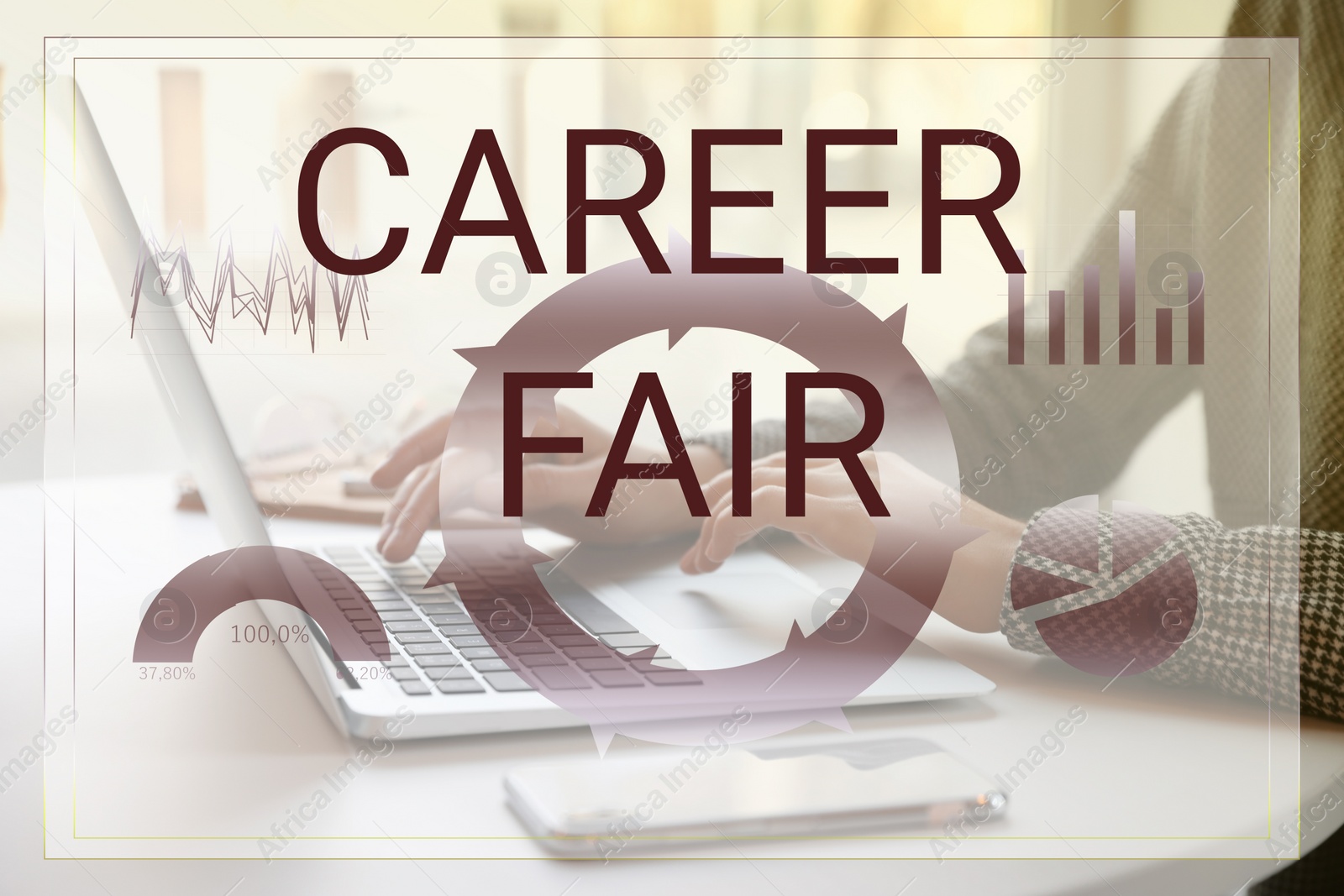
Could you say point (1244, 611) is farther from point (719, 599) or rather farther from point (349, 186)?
point (349, 186)

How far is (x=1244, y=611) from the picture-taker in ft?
1.28

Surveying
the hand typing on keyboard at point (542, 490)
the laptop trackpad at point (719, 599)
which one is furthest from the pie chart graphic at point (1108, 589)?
the hand typing on keyboard at point (542, 490)

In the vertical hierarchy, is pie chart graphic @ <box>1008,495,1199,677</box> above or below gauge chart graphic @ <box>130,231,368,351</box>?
below

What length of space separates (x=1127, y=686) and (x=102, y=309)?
1.79ft

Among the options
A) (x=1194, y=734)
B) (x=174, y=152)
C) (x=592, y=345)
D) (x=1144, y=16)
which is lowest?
(x=1194, y=734)

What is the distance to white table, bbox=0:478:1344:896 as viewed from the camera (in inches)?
9.6

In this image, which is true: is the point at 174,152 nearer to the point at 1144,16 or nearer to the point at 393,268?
the point at 393,268

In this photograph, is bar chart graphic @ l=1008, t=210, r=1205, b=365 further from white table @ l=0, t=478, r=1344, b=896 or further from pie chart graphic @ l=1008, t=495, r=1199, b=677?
white table @ l=0, t=478, r=1344, b=896

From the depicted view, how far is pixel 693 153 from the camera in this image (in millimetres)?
449

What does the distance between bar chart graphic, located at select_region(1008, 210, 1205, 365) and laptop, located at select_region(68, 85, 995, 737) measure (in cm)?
26

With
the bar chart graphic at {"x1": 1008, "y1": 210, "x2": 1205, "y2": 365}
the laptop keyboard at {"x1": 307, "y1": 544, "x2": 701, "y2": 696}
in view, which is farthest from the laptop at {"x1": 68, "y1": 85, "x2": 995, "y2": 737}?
the bar chart graphic at {"x1": 1008, "y1": 210, "x2": 1205, "y2": 365}

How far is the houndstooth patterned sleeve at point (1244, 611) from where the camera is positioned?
0.37 meters

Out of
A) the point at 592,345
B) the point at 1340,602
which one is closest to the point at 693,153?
the point at 592,345

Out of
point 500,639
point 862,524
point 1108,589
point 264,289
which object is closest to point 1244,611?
point 1108,589
